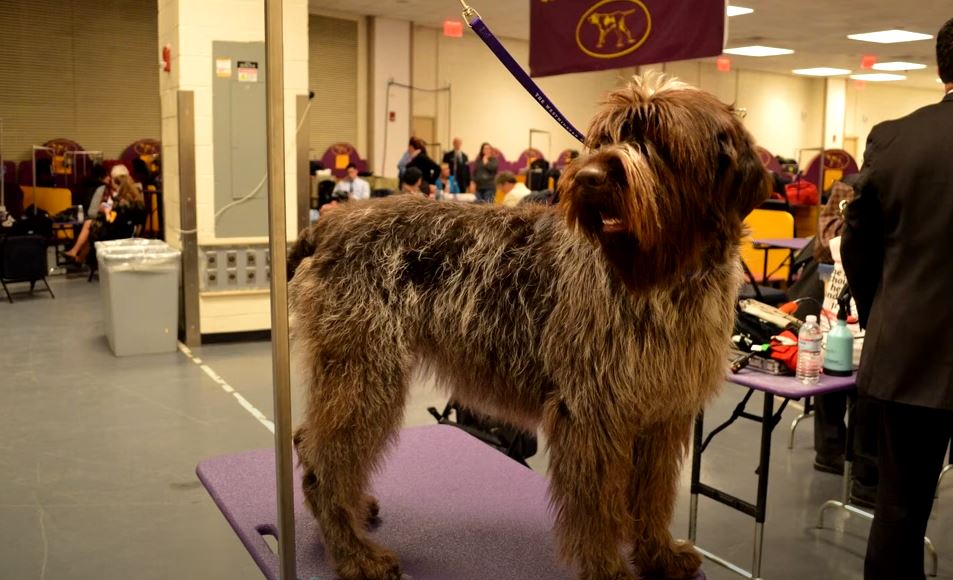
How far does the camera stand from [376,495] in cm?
239

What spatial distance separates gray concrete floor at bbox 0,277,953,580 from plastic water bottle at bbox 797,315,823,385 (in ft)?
3.04

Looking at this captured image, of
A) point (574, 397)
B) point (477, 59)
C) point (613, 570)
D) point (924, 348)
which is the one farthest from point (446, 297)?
point (477, 59)

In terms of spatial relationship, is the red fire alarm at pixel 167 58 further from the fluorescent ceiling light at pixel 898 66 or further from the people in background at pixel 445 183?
the fluorescent ceiling light at pixel 898 66

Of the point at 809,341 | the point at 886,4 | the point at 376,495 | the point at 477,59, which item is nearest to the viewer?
the point at 376,495

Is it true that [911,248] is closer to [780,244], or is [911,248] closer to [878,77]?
[780,244]

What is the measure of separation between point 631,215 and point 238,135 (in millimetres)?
6108

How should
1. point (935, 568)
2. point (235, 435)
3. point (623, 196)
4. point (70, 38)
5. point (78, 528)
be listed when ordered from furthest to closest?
point (70, 38)
point (235, 435)
point (78, 528)
point (935, 568)
point (623, 196)

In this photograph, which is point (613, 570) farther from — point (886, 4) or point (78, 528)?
point (886, 4)

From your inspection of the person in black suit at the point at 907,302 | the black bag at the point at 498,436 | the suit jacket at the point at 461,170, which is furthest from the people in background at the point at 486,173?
the person in black suit at the point at 907,302

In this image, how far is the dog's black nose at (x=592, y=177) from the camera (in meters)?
1.45

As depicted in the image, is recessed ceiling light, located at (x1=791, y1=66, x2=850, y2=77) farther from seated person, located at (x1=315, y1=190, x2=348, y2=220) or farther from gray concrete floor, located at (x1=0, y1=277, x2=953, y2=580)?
gray concrete floor, located at (x1=0, y1=277, x2=953, y2=580)

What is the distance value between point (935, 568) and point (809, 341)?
123 centimetres

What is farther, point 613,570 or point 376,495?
point 376,495

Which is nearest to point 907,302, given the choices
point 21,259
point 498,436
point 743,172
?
point 743,172
